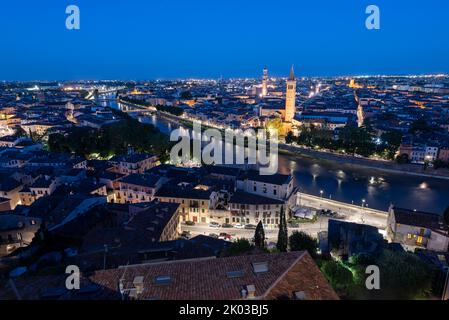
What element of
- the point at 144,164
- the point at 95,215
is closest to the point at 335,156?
the point at 144,164

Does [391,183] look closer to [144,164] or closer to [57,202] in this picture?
[144,164]

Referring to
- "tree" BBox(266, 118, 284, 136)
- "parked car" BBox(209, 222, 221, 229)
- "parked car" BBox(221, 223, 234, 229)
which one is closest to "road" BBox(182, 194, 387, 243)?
"parked car" BBox(209, 222, 221, 229)

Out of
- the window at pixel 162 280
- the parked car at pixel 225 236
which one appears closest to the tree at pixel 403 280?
the window at pixel 162 280

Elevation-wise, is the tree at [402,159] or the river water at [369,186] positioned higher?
the tree at [402,159]

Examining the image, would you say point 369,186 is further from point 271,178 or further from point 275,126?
point 275,126

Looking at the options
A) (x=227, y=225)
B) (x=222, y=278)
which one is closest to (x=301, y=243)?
(x=227, y=225)

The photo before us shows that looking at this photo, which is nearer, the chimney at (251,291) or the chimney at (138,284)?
the chimney at (251,291)

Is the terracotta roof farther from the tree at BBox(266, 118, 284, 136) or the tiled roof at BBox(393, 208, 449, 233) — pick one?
the tree at BBox(266, 118, 284, 136)

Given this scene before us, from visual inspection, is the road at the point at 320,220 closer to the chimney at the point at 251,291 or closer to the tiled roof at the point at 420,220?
the tiled roof at the point at 420,220
